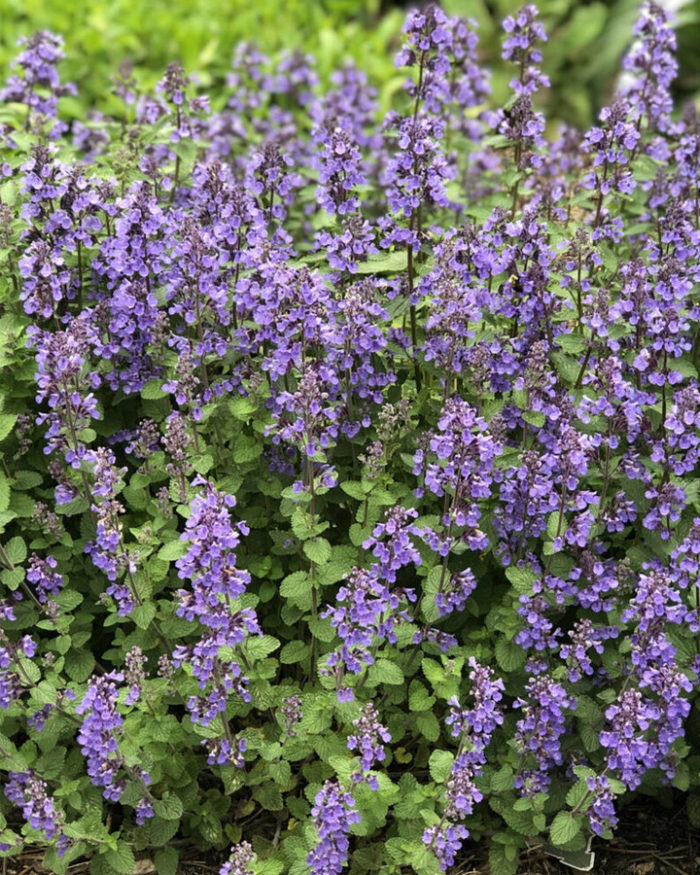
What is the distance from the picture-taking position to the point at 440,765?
11.6 ft

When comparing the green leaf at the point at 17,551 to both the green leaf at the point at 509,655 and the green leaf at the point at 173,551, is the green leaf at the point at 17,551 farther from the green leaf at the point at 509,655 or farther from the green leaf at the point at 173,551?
the green leaf at the point at 509,655

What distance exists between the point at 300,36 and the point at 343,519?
6225 mm

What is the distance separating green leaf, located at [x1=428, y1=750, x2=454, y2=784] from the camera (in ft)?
11.5

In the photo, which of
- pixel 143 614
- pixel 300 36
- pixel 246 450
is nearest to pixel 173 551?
pixel 143 614

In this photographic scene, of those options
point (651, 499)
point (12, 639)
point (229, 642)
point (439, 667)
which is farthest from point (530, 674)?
point (12, 639)

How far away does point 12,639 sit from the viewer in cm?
407

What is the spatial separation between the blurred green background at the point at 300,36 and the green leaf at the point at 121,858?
4.92 metres

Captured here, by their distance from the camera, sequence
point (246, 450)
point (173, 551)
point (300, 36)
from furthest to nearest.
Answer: point (300, 36) → point (246, 450) → point (173, 551)

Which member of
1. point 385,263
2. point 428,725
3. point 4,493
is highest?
point 385,263

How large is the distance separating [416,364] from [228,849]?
6.55 feet

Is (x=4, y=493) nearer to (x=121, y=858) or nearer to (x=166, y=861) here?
(x=121, y=858)

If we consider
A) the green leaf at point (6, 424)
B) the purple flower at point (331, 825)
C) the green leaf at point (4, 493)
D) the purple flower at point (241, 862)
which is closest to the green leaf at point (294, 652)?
the purple flower at point (331, 825)

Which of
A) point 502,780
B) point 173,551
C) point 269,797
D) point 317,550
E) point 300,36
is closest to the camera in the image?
point 173,551

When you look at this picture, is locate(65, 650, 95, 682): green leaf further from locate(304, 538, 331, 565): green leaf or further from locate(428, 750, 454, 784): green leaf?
locate(428, 750, 454, 784): green leaf
